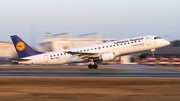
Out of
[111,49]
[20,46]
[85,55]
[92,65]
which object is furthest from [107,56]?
[20,46]

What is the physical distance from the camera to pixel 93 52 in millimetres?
46031

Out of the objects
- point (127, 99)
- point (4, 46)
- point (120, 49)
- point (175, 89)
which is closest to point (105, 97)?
point (127, 99)

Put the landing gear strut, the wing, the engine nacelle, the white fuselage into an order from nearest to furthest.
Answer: the engine nacelle, the white fuselage, the wing, the landing gear strut

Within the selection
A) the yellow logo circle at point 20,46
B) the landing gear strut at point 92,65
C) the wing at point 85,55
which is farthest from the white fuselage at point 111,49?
the yellow logo circle at point 20,46

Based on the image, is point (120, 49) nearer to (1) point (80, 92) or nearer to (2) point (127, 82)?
(2) point (127, 82)

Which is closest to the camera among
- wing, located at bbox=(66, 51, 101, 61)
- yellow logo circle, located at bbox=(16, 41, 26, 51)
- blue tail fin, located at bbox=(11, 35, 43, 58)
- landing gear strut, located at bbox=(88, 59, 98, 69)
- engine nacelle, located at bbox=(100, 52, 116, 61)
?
engine nacelle, located at bbox=(100, 52, 116, 61)

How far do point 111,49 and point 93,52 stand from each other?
2.12 m

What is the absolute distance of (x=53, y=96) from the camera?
1886 cm

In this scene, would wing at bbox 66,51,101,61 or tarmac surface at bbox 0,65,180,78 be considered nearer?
tarmac surface at bbox 0,65,180,78

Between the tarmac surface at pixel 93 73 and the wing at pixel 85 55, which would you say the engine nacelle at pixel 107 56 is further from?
the tarmac surface at pixel 93 73

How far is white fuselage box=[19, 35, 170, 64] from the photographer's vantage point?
1769 inches

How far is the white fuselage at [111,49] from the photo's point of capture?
44938 millimetres

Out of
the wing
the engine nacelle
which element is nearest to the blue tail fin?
the wing

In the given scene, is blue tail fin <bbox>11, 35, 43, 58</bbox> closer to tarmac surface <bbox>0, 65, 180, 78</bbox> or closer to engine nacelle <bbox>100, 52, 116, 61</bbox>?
tarmac surface <bbox>0, 65, 180, 78</bbox>
